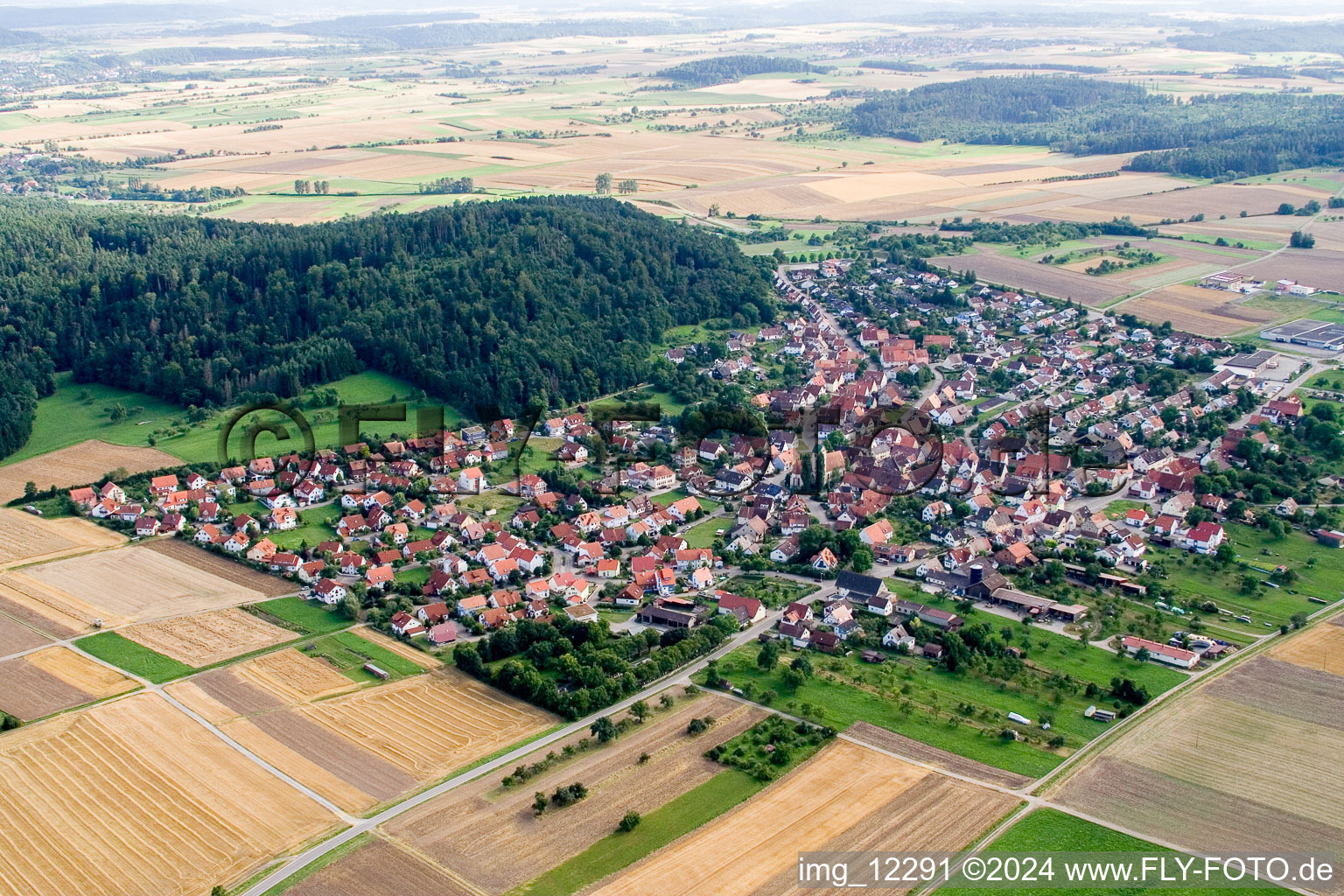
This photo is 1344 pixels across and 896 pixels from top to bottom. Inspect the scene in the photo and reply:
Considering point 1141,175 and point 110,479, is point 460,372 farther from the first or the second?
point 1141,175

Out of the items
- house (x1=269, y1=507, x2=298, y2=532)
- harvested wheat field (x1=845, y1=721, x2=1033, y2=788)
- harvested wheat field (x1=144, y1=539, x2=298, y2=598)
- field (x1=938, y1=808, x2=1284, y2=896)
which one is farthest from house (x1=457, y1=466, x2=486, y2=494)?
field (x1=938, y1=808, x2=1284, y2=896)

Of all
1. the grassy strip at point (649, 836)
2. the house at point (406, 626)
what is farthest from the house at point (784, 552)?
the grassy strip at point (649, 836)

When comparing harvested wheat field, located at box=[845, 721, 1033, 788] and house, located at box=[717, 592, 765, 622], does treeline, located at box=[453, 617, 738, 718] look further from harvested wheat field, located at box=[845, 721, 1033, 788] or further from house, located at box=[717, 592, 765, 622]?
harvested wheat field, located at box=[845, 721, 1033, 788]

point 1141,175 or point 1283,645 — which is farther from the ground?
point 1141,175

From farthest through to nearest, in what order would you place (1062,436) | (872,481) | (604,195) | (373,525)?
(604,195), (1062,436), (872,481), (373,525)

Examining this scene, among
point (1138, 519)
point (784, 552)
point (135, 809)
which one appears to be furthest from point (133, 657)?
point (1138, 519)

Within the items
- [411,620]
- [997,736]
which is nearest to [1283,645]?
[997,736]
